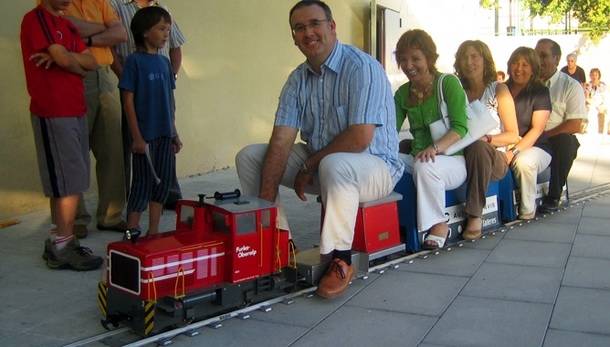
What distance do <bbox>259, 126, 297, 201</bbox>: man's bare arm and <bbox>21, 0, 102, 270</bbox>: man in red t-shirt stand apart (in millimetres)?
1195

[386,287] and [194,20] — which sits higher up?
[194,20]

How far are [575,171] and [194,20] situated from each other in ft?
17.4

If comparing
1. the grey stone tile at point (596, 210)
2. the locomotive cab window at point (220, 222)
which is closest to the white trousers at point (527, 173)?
the grey stone tile at point (596, 210)

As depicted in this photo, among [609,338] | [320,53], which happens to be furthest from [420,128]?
[609,338]

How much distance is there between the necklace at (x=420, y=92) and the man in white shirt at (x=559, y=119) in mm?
1724

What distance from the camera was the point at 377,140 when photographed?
448 cm

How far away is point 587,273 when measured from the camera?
457 cm

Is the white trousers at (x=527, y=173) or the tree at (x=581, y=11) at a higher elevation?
the tree at (x=581, y=11)

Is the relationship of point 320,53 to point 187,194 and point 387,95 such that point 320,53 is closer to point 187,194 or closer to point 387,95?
point 387,95

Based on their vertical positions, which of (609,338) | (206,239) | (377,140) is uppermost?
(377,140)

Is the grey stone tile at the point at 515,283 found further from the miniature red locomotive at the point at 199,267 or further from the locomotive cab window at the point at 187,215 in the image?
the locomotive cab window at the point at 187,215

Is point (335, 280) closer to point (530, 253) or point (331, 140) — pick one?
point (331, 140)

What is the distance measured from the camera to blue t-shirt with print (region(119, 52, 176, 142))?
4883 mm

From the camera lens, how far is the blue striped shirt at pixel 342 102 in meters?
4.26
